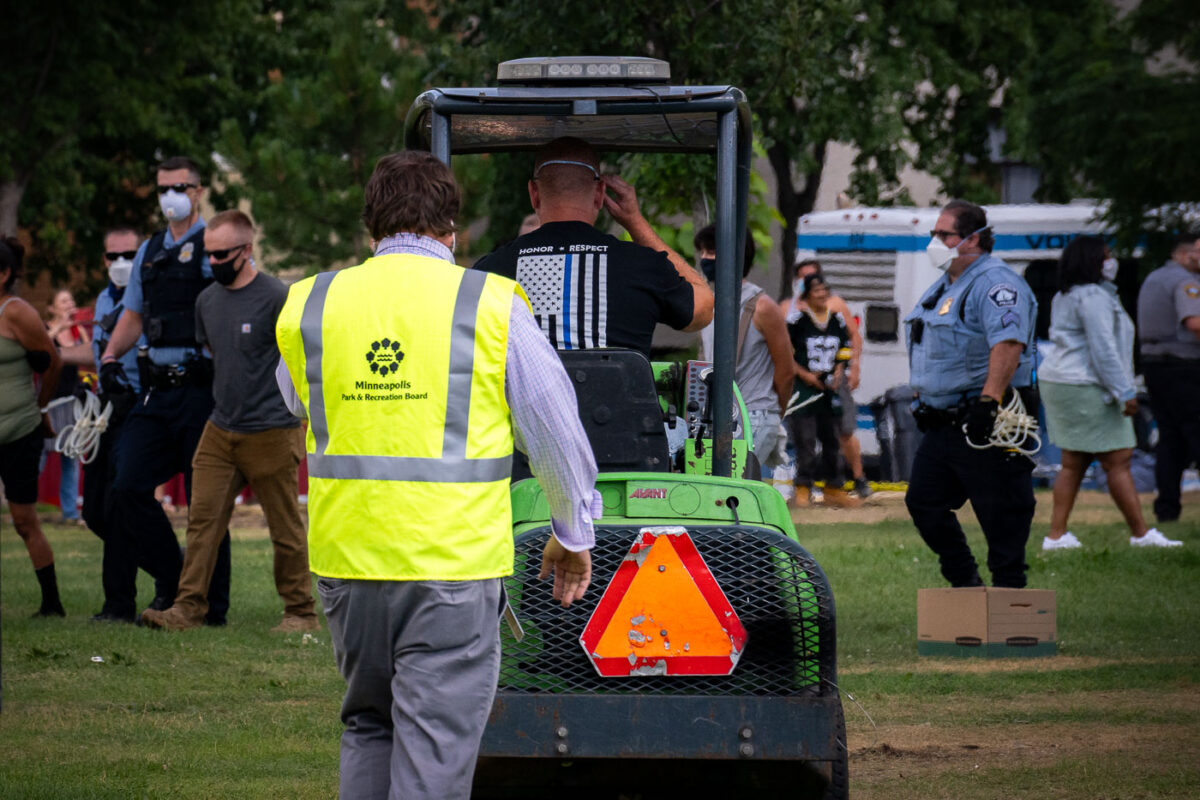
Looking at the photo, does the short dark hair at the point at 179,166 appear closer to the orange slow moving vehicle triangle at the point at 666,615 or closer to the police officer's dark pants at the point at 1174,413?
the orange slow moving vehicle triangle at the point at 666,615

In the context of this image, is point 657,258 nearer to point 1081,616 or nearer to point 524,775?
point 524,775

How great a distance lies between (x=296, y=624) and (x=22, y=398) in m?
2.05

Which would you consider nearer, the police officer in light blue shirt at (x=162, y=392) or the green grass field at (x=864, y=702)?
the green grass field at (x=864, y=702)

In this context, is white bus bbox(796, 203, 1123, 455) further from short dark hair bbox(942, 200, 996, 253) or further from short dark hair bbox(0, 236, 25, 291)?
short dark hair bbox(0, 236, 25, 291)

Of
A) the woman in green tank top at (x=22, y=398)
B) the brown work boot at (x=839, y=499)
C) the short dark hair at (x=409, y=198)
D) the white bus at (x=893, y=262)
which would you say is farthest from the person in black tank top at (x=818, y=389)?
the short dark hair at (x=409, y=198)

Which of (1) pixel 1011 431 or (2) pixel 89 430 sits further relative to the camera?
(2) pixel 89 430

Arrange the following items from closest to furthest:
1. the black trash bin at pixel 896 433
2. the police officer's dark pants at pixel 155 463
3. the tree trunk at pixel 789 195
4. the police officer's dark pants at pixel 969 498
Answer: the police officer's dark pants at pixel 969 498
the police officer's dark pants at pixel 155 463
the black trash bin at pixel 896 433
the tree trunk at pixel 789 195

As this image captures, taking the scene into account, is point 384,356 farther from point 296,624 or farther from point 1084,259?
point 1084,259

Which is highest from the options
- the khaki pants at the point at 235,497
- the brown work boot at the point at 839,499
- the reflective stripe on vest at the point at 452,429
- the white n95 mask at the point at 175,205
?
the white n95 mask at the point at 175,205

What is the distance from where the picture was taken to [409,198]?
14.4 ft

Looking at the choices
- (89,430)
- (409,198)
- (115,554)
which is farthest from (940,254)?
(409,198)

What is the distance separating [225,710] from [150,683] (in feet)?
2.50

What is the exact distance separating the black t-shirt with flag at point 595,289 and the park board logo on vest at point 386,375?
150 centimetres

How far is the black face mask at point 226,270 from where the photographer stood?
959cm
